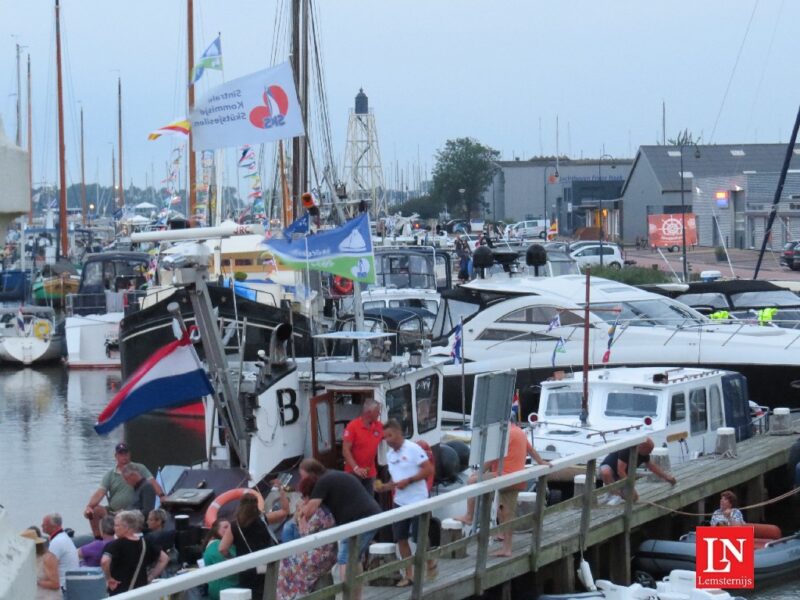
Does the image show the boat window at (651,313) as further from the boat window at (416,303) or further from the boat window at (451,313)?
the boat window at (416,303)

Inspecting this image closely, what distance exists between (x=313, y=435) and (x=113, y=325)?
94.4 ft

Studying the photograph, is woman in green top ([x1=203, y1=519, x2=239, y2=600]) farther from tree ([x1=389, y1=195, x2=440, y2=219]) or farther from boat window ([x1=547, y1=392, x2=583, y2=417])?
tree ([x1=389, y1=195, x2=440, y2=219])

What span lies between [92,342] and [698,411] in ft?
90.4

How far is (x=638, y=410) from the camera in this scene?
1772 centimetres

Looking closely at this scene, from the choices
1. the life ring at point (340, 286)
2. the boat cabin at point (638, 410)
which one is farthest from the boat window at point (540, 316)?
the life ring at point (340, 286)

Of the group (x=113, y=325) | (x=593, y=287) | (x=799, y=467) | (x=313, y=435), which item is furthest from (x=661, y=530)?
(x=113, y=325)

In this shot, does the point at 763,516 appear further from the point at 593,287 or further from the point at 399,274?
the point at 399,274

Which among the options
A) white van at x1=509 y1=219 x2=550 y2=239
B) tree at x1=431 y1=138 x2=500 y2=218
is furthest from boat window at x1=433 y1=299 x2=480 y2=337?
tree at x1=431 y1=138 x2=500 y2=218

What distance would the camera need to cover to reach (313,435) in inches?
573

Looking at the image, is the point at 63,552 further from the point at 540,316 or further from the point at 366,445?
the point at 540,316

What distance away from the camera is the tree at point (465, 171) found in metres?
113

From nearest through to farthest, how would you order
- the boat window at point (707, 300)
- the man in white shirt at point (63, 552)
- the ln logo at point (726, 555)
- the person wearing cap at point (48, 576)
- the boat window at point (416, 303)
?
the person wearing cap at point (48, 576) → the man in white shirt at point (63, 552) → the ln logo at point (726, 555) → the boat window at point (707, 300) → the boat window at point (416, 303)

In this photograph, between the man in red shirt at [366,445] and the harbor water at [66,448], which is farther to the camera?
the harbor water at [66,448]

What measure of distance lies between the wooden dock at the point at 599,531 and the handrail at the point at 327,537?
0.61 metres
